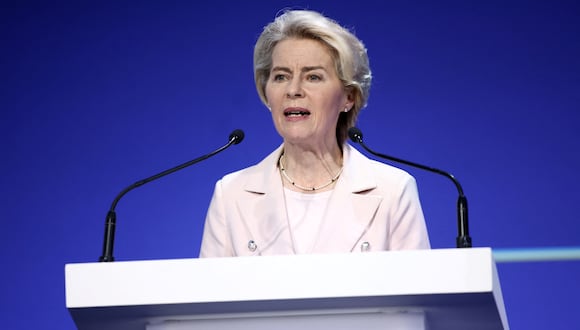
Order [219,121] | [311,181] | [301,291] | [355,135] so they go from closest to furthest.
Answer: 1. [301,291]
2. [355,135]
3. [311,181]
4. [219,121]

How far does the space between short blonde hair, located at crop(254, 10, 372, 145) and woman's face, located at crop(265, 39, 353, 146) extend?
0.06ft

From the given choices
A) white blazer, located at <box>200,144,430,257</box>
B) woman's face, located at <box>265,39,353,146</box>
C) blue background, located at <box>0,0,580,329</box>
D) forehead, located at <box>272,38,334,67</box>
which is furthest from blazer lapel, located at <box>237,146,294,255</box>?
blue background, located at <box>0,0,580,329</box>

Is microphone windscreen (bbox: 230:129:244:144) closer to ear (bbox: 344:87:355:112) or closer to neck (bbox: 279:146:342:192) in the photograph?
neck (bbox: 279:146:342:192)

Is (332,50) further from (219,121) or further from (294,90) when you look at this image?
(219,121)

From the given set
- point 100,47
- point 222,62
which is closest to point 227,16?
point 222,62

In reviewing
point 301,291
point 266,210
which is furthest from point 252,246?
point 301,291

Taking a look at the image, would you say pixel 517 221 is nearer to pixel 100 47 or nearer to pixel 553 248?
pixel 553 248

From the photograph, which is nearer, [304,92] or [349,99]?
[304,92]

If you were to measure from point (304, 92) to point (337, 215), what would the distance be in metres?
0.32

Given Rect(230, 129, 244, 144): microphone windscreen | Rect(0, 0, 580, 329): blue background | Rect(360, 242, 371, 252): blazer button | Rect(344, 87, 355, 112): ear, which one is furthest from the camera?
Rect(0, 0, 580, 329): blue background

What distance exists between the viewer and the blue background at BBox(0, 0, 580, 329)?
3109mm

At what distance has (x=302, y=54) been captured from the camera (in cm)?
256

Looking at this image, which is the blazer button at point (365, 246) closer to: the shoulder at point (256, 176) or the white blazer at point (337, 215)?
the white blazer at point (337, 215)

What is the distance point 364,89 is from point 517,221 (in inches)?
29.1
